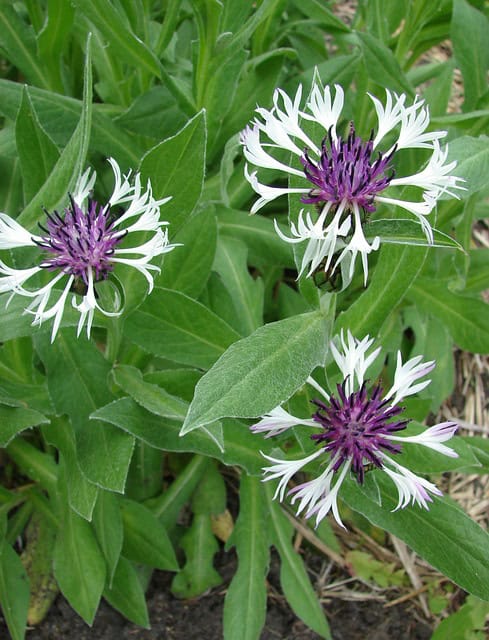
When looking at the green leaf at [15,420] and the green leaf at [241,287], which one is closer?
the green leaf at [15,420]

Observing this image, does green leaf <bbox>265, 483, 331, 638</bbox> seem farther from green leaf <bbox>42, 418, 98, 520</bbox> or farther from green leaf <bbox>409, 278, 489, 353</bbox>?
green leaf <bbox>409, 278, 489, 353</bbox>

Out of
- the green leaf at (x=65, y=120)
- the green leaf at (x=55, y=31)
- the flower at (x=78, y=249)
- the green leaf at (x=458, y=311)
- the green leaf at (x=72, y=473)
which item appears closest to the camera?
the flower at (x=78, y=249)

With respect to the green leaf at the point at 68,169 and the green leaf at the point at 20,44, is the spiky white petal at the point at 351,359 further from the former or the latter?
the green leaf at the point at 20,44

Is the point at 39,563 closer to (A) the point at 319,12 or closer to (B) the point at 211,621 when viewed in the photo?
(B) the point at 211,621

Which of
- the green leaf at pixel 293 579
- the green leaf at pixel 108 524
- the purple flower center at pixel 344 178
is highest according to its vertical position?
the purple flower center at pixel 344 178

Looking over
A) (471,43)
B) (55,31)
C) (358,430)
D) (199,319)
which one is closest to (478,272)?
(471,43)

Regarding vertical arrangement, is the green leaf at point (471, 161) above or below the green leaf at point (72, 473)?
above

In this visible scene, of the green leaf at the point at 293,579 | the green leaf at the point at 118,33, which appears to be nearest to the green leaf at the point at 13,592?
the green leaf at the point at 293,579

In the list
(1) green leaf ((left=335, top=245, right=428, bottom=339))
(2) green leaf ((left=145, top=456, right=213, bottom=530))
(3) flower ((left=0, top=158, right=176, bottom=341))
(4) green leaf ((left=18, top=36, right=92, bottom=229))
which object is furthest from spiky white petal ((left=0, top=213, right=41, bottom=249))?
(2) green leaf ((left=145, top=456, right=213, bottom=530))
